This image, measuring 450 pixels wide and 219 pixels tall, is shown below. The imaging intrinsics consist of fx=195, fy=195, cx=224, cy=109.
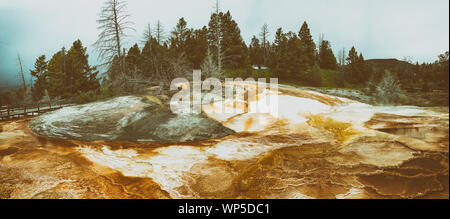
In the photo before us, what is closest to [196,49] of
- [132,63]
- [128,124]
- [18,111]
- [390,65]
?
[132,63]

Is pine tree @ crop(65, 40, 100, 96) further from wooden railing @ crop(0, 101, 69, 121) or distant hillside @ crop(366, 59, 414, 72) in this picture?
distant hillside @ crop(366, 59, 414, 72)

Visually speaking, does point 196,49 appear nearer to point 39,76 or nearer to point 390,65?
point 39,76

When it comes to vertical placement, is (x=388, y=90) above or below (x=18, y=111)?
above

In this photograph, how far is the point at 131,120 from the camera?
6.59m

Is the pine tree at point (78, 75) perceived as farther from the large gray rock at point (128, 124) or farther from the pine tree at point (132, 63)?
the large gray rock at point (128, 124)

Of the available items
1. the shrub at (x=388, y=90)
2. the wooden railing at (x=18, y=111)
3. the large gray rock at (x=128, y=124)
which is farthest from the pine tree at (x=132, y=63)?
the shrub at (x=388, y=90)

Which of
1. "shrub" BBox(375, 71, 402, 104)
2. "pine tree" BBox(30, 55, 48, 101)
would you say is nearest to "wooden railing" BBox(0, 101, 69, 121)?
"pine tree" BBox(30, 55, 48, 101)

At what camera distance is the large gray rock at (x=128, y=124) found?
5.49m

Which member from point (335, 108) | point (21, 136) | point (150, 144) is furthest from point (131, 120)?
point (335, 108)

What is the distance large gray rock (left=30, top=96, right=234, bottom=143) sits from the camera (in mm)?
5488

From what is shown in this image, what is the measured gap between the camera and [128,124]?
637 centimetres

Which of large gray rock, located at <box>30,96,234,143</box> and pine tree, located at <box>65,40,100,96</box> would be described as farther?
pine tree, located at <box>65,40,100,96</box>
